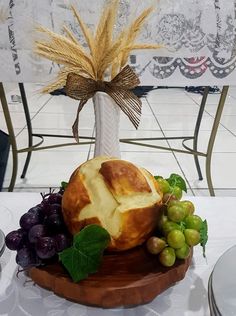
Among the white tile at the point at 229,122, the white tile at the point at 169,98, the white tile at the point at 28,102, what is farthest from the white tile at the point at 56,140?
the white tile at the point at 169,98

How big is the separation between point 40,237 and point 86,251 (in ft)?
0.18

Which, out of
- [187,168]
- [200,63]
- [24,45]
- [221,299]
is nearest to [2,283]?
[221,299]

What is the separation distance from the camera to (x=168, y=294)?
17.0 inches

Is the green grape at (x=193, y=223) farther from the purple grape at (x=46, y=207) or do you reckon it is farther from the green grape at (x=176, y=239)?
the purple grape at (x=46, y=207)

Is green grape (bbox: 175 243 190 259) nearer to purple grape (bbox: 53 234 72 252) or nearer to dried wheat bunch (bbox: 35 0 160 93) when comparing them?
purple grape (bbox: 53 234 72 252)

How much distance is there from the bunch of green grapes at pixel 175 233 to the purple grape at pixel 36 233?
0.39 feet

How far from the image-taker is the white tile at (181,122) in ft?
8.62

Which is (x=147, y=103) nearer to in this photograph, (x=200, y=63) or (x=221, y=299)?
(x=200, y=63)

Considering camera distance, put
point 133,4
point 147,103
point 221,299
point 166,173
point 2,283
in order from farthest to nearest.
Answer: point 147,103 < point 166,173 < point 133,4 < point 2,283 < point 221,299

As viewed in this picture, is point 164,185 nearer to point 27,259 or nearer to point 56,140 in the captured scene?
point 27,259

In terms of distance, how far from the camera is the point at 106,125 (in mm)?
612

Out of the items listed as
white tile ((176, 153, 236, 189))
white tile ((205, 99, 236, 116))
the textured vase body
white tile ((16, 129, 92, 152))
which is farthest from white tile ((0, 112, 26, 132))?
the textured vase body

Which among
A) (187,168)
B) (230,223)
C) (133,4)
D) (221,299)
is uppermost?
(133,4)

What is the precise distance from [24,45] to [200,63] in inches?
22.2
